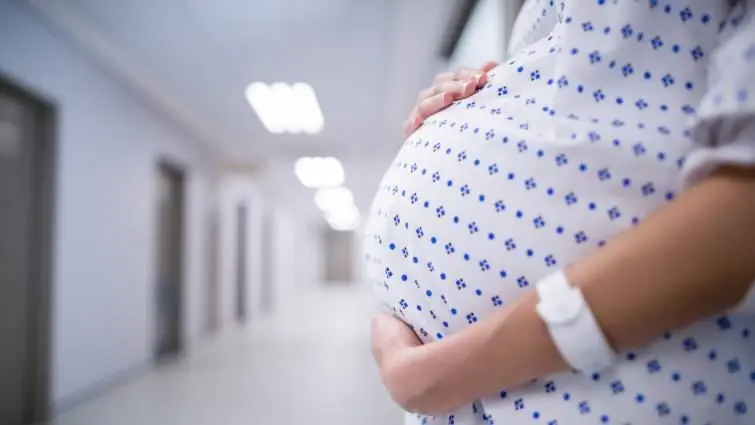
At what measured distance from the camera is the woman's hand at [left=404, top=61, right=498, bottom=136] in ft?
1.96

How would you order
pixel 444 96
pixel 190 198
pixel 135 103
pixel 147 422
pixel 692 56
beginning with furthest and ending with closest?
1. pixel 190 198
2. pixel 135 103
3. pixel 147 422
4. pixel 444 96
5. pixel 692 56

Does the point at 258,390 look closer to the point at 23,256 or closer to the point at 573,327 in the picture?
the point at 23,256

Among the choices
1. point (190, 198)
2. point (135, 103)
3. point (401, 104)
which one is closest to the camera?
point (135, 103)

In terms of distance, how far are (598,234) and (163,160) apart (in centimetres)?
627

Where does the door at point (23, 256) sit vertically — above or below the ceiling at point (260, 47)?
below

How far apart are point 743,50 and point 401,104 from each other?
529 centimetres

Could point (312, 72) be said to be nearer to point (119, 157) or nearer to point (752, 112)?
point (119, 157)

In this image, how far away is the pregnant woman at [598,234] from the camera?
38 cm

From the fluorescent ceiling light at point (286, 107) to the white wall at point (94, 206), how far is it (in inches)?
51.7

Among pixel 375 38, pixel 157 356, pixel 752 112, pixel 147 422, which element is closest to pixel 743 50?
pixel 752 112

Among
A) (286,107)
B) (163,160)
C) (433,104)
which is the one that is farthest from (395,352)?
(163,160)

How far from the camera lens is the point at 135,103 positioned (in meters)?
5.10

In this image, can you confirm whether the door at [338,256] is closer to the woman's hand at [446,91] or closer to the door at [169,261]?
the door at [169,261]

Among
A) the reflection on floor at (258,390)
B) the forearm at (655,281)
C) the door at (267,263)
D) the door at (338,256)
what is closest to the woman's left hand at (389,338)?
the forearm at (655,281)
